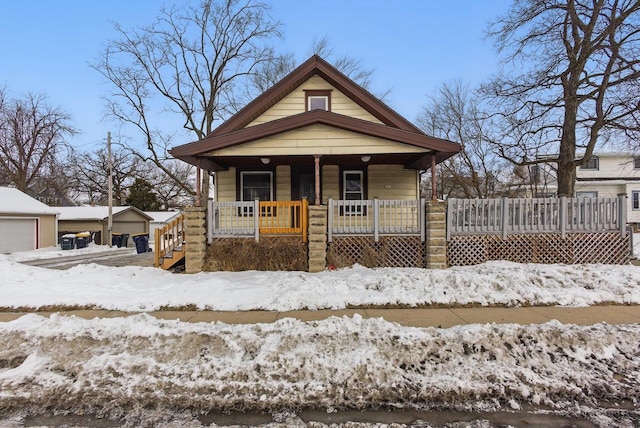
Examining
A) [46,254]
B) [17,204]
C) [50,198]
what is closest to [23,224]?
[17,204]

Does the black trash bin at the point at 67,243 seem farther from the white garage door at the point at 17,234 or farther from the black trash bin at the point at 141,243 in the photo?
the black trash bin at the point at 141,243

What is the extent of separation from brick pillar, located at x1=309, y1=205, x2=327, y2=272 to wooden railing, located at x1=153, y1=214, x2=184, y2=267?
12.9 ft

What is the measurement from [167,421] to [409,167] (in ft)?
35.8

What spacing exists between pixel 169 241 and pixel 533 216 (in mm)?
10584

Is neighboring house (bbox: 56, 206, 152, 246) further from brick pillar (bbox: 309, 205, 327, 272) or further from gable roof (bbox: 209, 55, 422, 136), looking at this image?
brick pillar (bbox: 309, 205, 327, 272)

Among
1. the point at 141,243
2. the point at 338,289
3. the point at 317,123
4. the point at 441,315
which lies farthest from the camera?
the point at 141,243

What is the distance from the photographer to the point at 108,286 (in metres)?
7.51

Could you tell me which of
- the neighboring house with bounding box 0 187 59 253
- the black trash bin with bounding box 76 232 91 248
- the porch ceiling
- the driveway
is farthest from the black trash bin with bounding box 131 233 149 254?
the porch ceiling

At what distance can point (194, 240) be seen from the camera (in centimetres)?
938

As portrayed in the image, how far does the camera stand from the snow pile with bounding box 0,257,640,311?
6.26m

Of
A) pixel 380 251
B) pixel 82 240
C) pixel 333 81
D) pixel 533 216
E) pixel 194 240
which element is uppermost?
pixel 333 81

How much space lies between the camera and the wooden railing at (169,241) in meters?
10.0

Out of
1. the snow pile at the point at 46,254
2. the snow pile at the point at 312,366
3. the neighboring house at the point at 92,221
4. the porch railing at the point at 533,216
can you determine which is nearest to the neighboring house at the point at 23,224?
the snow pile at the point at 46,254

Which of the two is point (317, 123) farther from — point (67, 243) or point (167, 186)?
point (167, 186)
